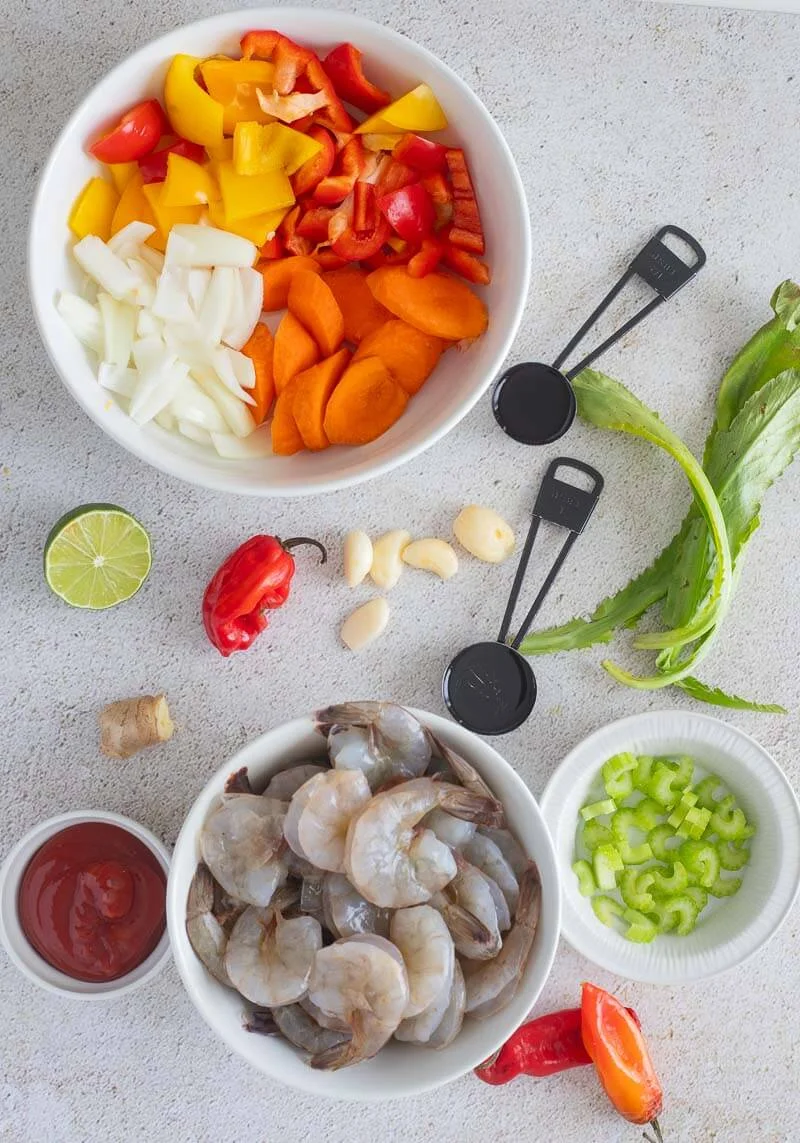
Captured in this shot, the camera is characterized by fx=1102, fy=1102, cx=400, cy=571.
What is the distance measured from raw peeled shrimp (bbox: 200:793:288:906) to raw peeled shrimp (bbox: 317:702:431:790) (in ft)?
0.40

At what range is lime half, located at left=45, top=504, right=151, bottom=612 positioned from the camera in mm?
1621

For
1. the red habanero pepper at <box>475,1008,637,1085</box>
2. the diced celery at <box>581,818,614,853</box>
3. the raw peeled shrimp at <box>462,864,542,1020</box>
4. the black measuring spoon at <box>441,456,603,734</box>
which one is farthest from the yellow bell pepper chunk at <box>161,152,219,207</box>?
the red habanero pepper at <box>475,1008,637,1085</box>

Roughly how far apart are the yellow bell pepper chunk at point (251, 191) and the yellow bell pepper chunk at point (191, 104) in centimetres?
5

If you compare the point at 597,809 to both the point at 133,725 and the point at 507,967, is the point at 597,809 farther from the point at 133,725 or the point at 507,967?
the point at 133,725

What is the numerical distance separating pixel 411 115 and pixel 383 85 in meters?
0.09

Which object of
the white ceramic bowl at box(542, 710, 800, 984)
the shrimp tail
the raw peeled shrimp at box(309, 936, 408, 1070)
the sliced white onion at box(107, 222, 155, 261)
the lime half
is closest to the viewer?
the raw peeled shrimp at box(309, 936, 408, 1070)

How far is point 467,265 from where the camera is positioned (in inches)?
62.3

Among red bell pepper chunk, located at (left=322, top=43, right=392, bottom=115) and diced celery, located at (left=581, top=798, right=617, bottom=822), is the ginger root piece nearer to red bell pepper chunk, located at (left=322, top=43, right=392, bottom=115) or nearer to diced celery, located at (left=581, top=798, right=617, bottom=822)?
diced celery, located at (left=581, top=798, right=617, bottom=822)

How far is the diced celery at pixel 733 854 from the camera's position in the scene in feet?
5.91

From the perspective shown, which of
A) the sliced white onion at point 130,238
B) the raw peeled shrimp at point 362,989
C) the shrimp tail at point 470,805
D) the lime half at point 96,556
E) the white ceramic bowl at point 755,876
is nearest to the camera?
the raw peeled shrimp at point 362,989

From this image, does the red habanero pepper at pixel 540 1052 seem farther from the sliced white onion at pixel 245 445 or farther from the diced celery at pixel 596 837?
the sliced white onion at pixel 245 445

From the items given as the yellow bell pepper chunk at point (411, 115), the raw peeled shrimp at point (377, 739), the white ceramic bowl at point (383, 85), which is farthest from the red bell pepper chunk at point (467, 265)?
the raw peeled shrimp at point (377, 739)

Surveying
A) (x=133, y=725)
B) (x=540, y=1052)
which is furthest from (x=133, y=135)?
(x=540, y=1052)

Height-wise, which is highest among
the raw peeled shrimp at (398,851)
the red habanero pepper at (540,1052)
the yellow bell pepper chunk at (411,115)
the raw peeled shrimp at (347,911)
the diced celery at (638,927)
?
the yellow bell pepper chunk at (411,115)
